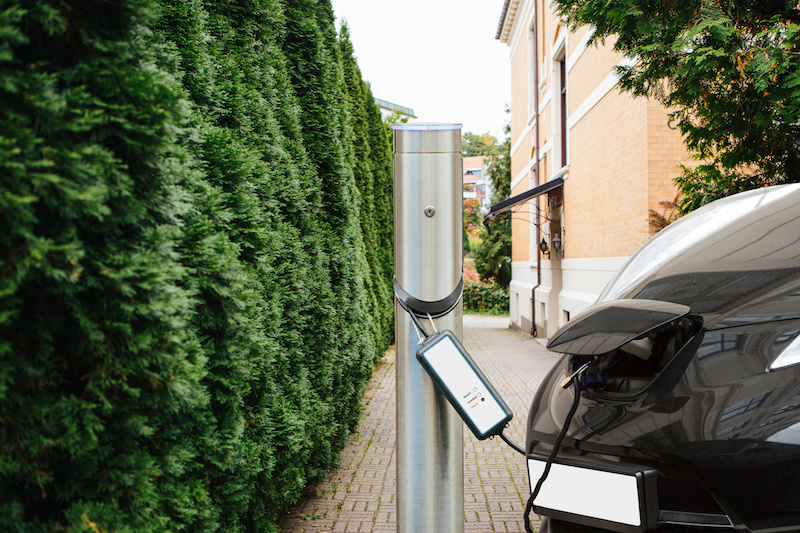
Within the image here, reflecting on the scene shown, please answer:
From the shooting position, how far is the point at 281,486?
3.38m

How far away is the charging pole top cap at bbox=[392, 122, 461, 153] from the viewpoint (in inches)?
84.3

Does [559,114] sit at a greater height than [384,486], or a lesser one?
greater

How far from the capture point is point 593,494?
189 centimetres

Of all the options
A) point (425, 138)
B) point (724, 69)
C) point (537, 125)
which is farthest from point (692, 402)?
point (537, 125)

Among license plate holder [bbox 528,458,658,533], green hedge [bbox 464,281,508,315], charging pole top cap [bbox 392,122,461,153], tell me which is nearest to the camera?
license plate holder [bbox 528,458,658,533]

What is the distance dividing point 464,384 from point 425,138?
82cm

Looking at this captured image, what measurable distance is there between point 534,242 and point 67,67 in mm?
17793

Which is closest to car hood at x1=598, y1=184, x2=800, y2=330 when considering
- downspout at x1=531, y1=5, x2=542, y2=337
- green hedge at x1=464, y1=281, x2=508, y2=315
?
downspout at x1=531, y1=5, x2=542, y2=337

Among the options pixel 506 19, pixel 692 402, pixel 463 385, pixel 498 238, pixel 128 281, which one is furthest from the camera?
pixel 498 238

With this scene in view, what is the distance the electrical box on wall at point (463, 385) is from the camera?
1.93 m

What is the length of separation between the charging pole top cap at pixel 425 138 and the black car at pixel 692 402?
74 centimetres

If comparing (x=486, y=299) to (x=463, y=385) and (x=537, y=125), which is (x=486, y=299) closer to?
(x=537, y=125)

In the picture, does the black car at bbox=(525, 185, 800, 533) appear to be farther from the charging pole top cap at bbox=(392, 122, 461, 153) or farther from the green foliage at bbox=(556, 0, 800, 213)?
the green foliage at bbox=(556, 0, 800, 213)

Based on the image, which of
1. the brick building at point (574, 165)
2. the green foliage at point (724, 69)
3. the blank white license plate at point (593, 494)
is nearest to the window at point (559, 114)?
the brick building at point (574, 165)
